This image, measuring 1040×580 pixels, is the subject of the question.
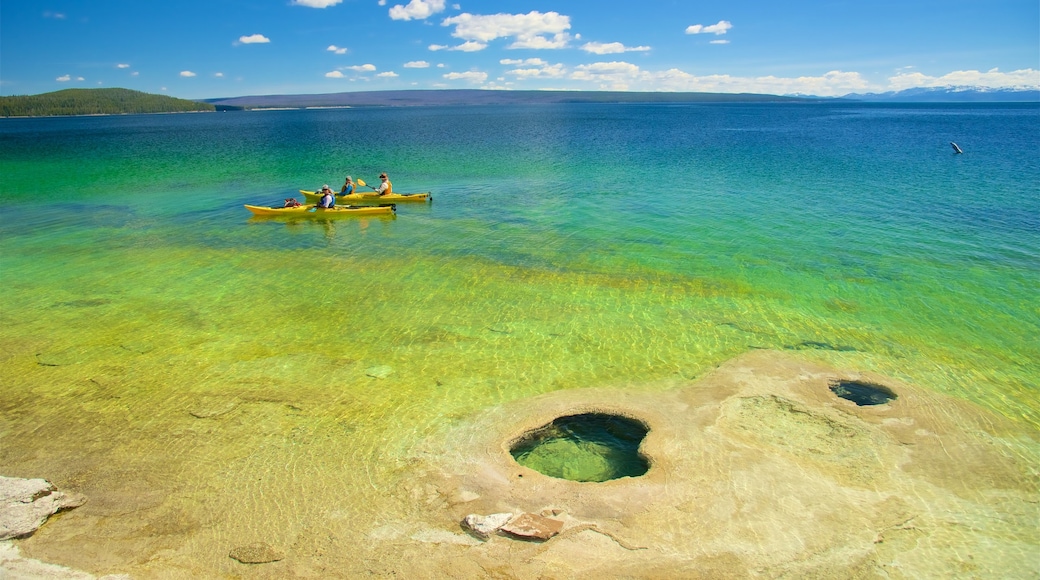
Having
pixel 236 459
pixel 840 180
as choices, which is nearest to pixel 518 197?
pixel 840 180

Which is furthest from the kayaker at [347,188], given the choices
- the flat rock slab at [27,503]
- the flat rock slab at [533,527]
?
the flat rock slab at [533,527]

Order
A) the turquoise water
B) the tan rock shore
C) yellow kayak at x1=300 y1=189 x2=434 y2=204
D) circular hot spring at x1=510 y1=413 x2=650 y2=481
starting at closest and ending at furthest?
the tan rock shore → circular hot spring at x1=510 y1=413 x2=650 y2=481 → the turquoise water → yellow kayak at x1=300 y1=189 x2=434 y2=204

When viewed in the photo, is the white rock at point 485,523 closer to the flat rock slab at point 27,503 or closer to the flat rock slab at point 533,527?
the flat rock slab at point 533,527

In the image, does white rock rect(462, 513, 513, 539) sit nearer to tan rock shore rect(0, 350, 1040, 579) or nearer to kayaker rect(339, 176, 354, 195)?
tan rock shore rect(0, 350, 1040, 579)

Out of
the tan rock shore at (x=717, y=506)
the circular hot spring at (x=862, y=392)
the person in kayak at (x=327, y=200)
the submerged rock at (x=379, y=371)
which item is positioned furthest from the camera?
the person in kayak at (x=327, y=200)

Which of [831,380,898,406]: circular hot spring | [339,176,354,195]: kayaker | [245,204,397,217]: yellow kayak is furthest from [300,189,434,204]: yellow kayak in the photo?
[831,380,898,406]: circular hot spring

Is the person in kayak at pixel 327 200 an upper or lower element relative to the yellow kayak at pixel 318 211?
upper
